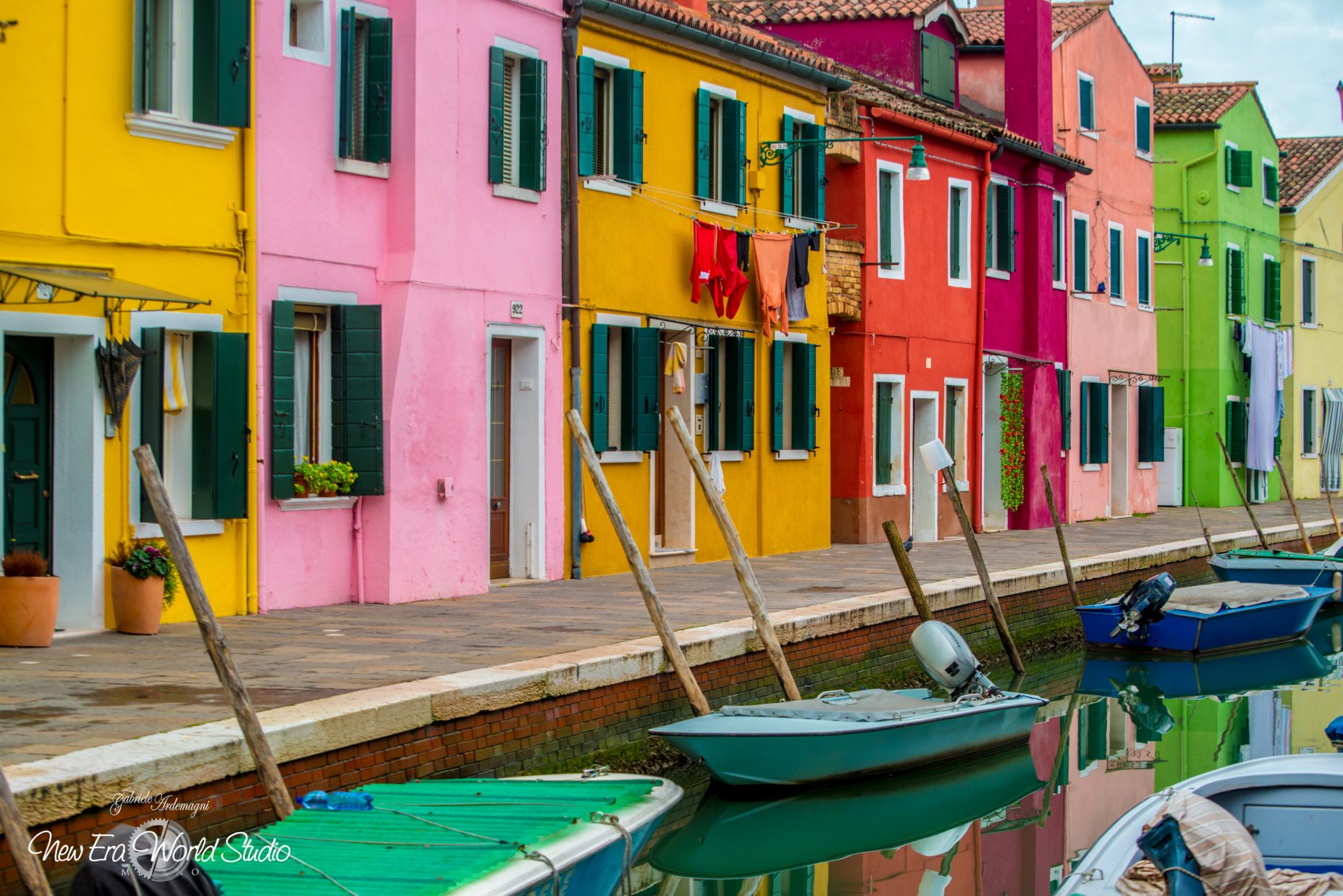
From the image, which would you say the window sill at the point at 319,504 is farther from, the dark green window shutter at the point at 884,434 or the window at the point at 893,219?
the window at the point at 893,219

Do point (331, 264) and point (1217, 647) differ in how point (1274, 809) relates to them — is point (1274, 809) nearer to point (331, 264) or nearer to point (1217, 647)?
point (331, 264)

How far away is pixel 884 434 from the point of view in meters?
25.0

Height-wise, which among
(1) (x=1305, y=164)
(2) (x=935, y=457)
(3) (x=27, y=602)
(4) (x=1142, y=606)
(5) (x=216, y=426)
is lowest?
(4) (x=1142, y=606)

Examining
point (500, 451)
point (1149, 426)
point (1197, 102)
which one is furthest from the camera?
point (1197, 102)

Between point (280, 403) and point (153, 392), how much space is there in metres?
1.28

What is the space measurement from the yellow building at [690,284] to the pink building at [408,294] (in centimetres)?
81

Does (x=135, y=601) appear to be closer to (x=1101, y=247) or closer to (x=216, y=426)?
(x=216, y=426)

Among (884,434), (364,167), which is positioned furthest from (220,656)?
(884,434)

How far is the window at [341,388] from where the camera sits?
48.9 feet

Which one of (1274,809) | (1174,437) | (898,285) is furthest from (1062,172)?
(1274,809)

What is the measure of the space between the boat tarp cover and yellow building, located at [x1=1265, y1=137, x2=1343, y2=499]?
35716 mm

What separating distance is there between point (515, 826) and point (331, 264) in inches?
299

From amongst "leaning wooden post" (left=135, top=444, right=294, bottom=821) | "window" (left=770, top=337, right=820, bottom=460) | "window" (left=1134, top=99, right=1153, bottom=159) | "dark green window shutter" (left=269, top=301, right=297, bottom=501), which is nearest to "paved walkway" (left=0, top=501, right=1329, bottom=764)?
"leaning wooden post" (left=135, top=444, right=294, bottom=821)

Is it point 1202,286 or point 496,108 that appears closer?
point 496,108
